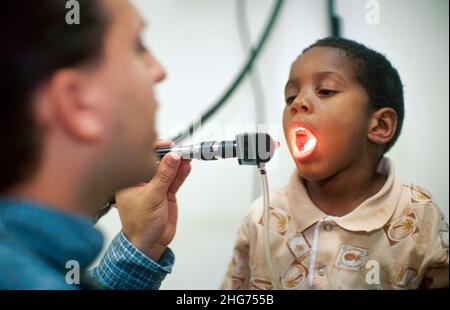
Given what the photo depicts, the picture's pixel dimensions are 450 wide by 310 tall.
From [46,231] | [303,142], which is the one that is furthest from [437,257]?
Answer: [46,231]

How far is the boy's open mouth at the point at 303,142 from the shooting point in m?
0.69

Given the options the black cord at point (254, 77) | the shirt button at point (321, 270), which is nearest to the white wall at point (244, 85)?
the black cord at point (254, 77)

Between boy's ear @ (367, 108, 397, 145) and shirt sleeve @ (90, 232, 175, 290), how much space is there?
1.36 feet

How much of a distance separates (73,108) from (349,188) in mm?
465

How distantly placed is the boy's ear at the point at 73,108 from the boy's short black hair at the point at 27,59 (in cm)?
1

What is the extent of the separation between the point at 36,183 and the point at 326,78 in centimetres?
45

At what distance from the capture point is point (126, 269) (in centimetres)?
69

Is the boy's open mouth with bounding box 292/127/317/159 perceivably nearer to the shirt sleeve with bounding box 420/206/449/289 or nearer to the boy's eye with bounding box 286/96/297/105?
the boy's eye with bounding box 286/96/297/105

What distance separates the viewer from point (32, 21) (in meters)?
0.47

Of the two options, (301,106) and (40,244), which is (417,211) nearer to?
(301,106)

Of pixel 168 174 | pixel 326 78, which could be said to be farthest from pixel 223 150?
pixel 326 78

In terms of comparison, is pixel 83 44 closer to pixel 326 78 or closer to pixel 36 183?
pixel 36 183

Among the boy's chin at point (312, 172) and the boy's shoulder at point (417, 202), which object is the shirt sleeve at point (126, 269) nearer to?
the boy's chin at point (312, 172)
